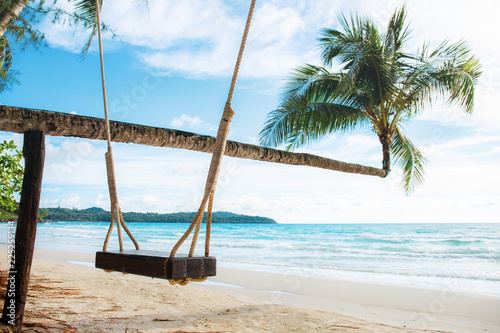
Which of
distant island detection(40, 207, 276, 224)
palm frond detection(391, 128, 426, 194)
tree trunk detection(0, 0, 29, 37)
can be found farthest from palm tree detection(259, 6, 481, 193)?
distant island detection(40, 207, 276, 224)

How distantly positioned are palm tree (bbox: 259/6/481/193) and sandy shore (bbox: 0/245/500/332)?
5.76 ft

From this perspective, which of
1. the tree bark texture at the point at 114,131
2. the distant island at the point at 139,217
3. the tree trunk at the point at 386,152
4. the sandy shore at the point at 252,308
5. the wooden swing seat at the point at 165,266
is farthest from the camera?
the distant island at the point at 139,217

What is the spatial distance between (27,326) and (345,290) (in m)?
4.13

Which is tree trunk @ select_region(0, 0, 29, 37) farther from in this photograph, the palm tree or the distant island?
the distant island

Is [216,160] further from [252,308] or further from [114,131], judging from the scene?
[252,308]

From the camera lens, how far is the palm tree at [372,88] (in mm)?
4848

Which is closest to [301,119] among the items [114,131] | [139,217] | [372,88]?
[372,88]

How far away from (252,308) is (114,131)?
2.26 metres

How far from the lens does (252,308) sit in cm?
346

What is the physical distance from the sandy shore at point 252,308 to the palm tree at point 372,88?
1757mm

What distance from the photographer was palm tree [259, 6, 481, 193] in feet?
15.9

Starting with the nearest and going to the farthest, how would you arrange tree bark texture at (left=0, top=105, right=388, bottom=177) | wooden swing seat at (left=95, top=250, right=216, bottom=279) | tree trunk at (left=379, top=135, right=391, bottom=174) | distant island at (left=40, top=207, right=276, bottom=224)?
wooden swing seat at (left=95, top=250, right=216, bottom=279), tree bark texture at (left=0, top=105, right=388, bottom=177), tree trunk at (left=379, top=135, right=391, bottom=174), distant island at (left=40, top=207, right=276, bottom=224)

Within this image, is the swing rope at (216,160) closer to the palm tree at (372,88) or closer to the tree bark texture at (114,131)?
the tree bark texture at (114,131)

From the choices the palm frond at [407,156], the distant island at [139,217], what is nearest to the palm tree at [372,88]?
the palm frond at [407,156]
